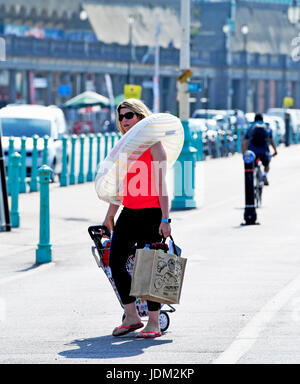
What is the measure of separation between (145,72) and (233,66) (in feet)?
58.1

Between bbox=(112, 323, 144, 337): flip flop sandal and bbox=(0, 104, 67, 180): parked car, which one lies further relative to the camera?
bbox=(0, 104, 67, 180): parked car

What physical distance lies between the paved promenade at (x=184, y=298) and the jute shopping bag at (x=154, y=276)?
316 mm

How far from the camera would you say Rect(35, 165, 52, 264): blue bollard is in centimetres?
1284

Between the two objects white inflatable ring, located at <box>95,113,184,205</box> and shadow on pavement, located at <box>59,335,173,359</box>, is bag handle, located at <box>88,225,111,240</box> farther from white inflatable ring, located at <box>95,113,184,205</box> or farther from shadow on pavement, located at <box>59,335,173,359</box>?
shadow on pavement, located at <box>59,335,173,359</box>

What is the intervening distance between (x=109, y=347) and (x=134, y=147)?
1.35 metres

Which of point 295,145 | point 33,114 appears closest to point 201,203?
point 33,114

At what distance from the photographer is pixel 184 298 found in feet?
33.6

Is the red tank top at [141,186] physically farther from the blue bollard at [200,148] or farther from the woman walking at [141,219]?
the blue bollard at [200,148]

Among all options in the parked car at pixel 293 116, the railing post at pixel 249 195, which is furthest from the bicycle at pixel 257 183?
the parked car at pixel 293 116

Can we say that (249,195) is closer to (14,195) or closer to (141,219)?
(14,195)

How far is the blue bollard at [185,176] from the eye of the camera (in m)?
20.7

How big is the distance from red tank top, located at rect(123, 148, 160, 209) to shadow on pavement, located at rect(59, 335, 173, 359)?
904mm

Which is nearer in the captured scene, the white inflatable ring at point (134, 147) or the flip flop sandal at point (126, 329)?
the white inflatable ring at point (134, 147)

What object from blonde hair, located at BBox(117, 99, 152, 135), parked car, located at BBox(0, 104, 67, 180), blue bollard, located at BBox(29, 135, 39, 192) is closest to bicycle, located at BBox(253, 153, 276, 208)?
blue bollard, located at BBox(29, 135, 39, 192)
